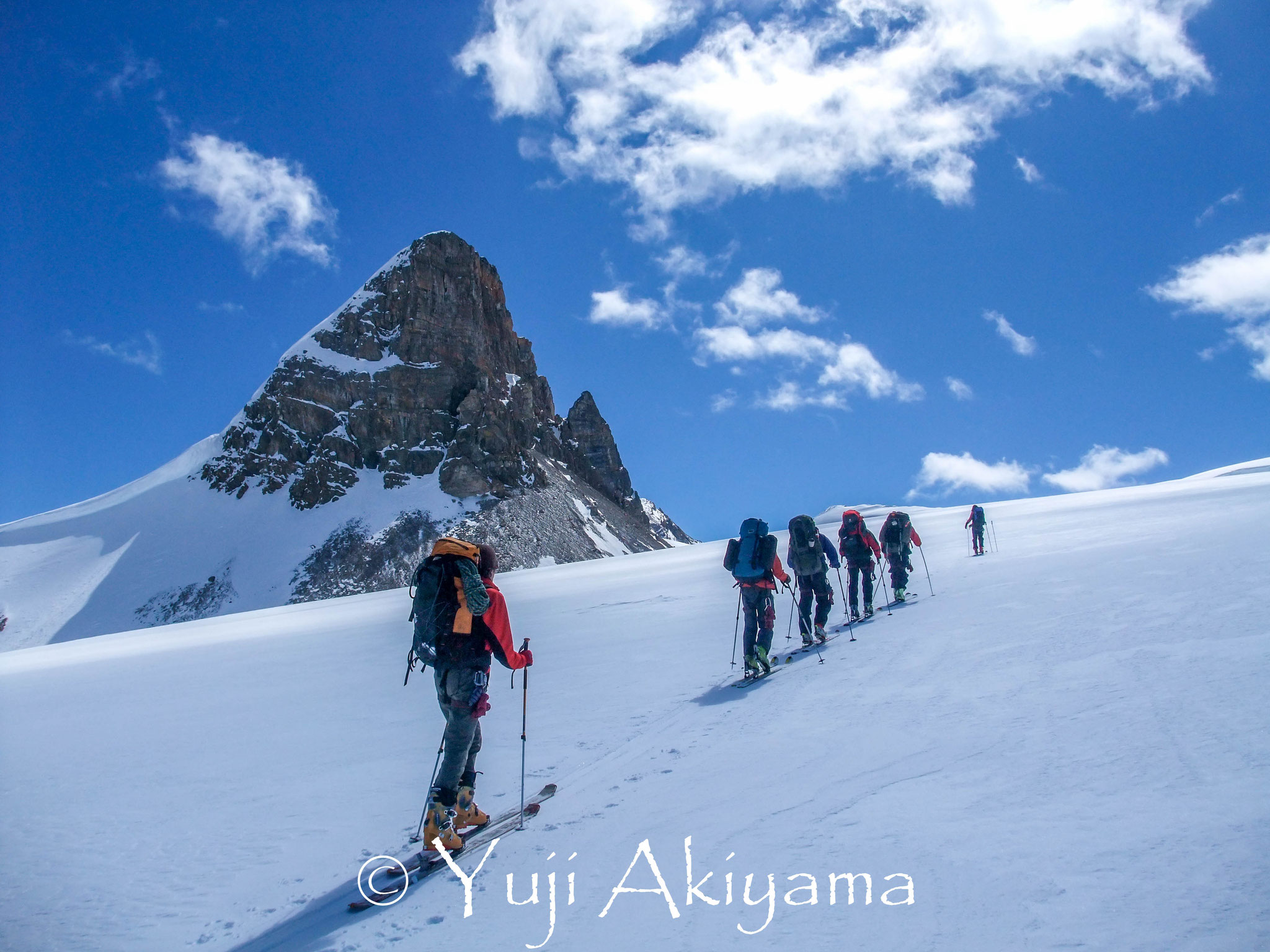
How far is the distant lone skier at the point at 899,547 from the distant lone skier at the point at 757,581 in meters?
5.41

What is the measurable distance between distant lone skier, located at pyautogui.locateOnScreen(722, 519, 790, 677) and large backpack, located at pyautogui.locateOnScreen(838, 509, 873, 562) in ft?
11.6

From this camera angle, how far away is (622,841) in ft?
14.4

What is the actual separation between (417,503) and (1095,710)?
280ft

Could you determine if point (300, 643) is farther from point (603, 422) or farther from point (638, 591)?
point (603, 422)

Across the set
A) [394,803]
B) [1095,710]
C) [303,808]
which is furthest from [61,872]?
[1095,710]

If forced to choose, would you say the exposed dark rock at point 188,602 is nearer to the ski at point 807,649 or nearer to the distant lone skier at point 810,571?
the distant lone skier at point 810,571

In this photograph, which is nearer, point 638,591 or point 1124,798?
point 1124,798

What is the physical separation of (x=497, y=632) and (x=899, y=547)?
10734mm

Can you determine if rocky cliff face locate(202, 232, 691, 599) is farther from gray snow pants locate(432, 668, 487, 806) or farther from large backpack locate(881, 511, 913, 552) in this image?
gray snow pants locate(432, 668, 487, 806)

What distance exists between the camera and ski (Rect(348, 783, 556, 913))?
4.27m

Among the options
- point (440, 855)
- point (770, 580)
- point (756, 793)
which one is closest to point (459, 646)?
point (440, 855)

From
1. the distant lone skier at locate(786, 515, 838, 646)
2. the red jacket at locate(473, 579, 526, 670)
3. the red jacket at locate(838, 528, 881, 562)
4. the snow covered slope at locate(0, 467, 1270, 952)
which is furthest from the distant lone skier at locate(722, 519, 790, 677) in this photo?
the red jacket at locate(473, 579, 526, 670)

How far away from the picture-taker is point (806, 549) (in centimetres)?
1070

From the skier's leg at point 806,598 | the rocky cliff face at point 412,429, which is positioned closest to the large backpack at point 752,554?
the skier's leg at point 806,598
